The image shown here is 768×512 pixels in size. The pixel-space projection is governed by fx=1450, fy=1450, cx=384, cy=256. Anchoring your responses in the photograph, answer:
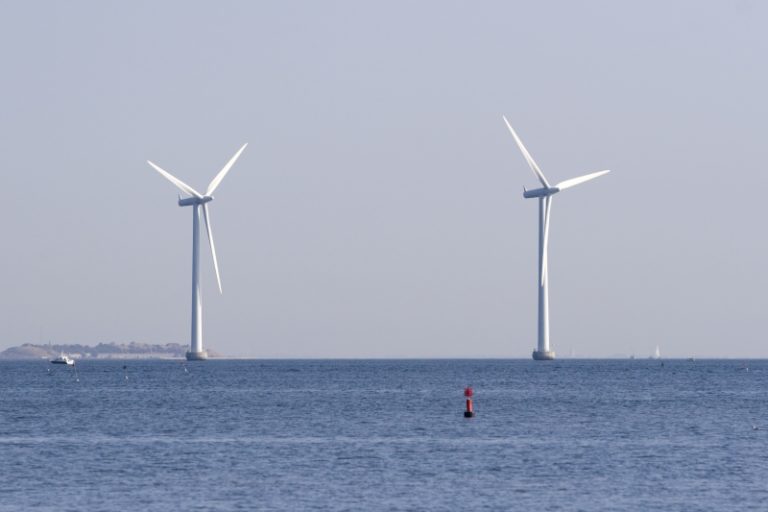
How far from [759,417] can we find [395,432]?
115 ft

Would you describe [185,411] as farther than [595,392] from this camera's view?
No

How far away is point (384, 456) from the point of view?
79.1 meters

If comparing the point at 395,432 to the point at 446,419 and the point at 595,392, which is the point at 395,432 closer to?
the point at 446,419

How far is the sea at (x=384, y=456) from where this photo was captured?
6128 cm

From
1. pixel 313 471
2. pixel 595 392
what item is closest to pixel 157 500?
pixel 313 471

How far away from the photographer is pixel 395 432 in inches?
3844

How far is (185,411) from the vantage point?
12450 centimetres

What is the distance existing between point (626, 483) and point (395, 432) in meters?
32.4

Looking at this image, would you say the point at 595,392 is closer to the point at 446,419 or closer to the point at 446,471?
the point at 446,419

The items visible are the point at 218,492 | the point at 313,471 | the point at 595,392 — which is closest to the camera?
the point at 218,492

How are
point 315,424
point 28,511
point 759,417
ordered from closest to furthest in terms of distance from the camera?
point 28,511, point 315,424, point 759,417

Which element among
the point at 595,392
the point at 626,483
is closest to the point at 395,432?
the point at 626,483

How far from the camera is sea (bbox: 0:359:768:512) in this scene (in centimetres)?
6128

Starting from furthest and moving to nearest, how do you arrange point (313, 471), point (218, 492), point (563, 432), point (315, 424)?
1. point (315, 424)
2. point (563, 432)
3. point (313, 471)
4. point (218, 492)
